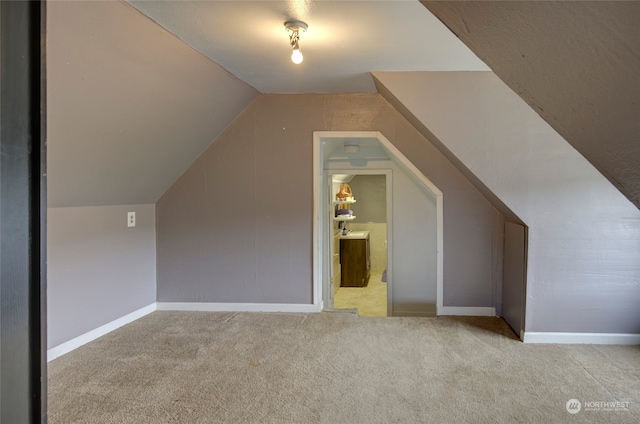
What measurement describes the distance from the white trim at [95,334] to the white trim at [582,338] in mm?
3038

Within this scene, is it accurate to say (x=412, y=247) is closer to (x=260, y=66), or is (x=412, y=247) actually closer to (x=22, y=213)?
(x=260, y=66)

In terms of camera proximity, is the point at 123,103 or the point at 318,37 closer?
the point at 318,37

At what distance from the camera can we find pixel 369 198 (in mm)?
8414

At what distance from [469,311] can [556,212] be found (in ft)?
3.87

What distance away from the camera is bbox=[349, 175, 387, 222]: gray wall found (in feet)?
27.2

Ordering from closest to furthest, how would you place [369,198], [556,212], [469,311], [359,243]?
[556,212] → [469,311] → [359,243] → [369,198]

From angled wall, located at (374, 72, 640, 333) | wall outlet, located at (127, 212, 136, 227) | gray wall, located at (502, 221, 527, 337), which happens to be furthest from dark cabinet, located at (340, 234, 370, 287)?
angled wall, located at (374, 72, 640, 333)

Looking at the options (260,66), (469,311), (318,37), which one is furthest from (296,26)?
(469,311)

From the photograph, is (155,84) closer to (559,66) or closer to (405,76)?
(405,76)

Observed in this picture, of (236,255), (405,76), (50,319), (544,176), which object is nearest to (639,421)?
(544,176)

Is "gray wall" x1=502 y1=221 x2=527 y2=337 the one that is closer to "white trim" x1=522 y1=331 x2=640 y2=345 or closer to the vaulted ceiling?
"white trim" x1=522 y1=331 x2=640 y2=345

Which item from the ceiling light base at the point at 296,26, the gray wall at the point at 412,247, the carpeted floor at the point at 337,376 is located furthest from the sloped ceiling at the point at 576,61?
the gray wall at the point at 412,247

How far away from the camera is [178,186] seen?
385 cm

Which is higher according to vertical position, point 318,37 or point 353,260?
point 318,37
